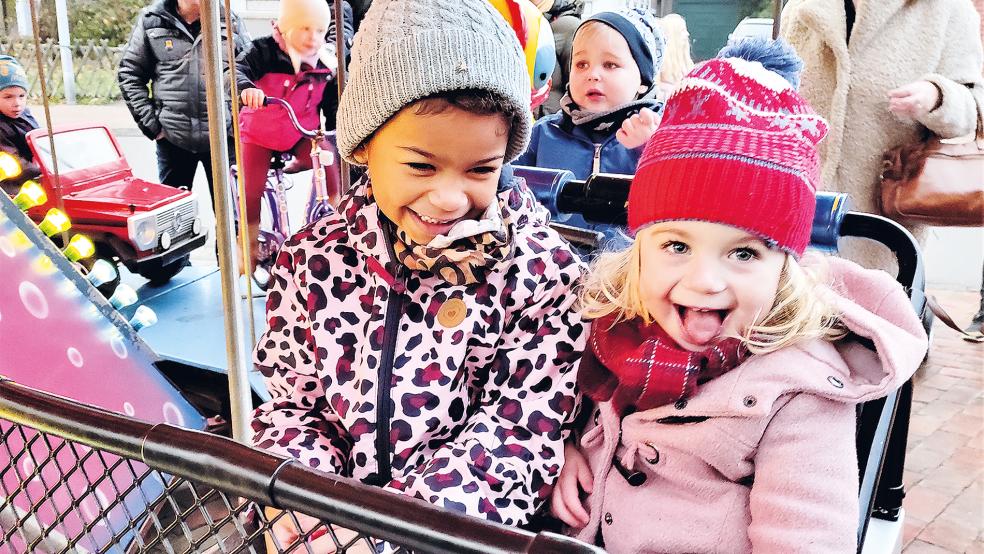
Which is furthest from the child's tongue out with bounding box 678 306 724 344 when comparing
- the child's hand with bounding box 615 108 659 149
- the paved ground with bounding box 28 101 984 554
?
the paved ground with bounding box 28 101 984 554

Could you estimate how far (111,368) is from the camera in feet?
7.57

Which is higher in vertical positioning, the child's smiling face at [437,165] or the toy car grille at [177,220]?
the child's smiling face at [437,165]

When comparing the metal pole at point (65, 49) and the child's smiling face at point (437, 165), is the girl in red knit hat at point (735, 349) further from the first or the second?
the metal pole at point (65, 49)

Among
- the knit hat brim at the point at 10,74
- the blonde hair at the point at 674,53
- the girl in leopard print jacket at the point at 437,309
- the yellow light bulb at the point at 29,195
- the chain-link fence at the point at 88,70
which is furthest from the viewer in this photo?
the chain-link fence at the point at 88,70

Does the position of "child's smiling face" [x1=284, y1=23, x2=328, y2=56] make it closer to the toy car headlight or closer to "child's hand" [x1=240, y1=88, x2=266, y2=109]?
"child's hand" [x1=240, y1=88, x2=266, y2=109]

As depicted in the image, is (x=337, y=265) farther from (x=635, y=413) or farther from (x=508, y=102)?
(x=635, y=413)

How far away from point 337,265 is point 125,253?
298 cm

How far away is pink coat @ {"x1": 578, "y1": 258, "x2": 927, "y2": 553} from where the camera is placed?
89 centimetres

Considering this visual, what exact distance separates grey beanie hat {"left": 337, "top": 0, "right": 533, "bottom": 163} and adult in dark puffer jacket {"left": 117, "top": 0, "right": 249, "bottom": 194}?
10.8 ft

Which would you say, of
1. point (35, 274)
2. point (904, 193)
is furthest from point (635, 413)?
point (35, 274)

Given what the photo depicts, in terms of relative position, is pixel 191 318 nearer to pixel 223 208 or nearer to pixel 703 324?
pixel 223 208

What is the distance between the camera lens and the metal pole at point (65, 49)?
21.5 ft

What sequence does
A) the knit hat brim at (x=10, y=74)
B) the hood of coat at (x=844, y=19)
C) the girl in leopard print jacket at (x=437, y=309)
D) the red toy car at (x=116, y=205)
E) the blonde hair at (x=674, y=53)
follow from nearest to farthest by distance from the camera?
1. the girl in leopard print jacket at (x=437, y=309)
2. the hood of coat at (x=844, y=19)
3. the blonde hair at (x=674, y=53)
4. the red toy car at (x=116, y=205)
5. the knit hat brim at (x=10, y=74)

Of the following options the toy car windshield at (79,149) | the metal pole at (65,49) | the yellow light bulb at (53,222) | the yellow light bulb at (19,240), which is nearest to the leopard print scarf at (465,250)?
the yellow light bulb at (19,240)
